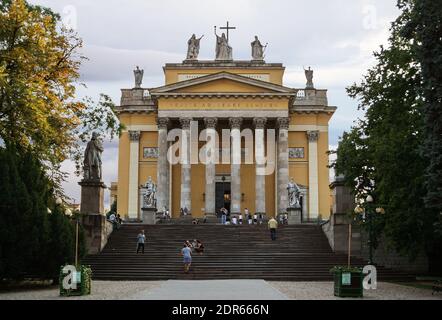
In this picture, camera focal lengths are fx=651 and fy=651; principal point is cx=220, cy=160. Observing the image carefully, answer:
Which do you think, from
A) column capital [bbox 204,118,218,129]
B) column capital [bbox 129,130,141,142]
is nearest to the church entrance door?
column capital [bbox 204,118,218,129]

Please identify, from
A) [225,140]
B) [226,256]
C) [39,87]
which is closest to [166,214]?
[225,140]

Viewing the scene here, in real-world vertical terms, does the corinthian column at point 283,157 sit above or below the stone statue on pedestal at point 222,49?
below

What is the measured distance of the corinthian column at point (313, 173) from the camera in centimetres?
5566

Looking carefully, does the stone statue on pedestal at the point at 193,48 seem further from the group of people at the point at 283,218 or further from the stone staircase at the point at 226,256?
the stone staircase at the point at 226,256

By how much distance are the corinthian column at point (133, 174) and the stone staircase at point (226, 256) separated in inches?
648

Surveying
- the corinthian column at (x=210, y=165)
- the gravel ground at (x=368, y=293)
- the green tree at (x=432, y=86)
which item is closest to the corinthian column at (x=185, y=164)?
the corinthian column at (x=210, y=165)

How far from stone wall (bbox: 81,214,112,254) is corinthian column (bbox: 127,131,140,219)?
70.8 feet

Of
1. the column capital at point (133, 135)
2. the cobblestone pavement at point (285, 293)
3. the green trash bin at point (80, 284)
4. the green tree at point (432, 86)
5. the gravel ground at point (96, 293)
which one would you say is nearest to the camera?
the green tree at point (432, 86)

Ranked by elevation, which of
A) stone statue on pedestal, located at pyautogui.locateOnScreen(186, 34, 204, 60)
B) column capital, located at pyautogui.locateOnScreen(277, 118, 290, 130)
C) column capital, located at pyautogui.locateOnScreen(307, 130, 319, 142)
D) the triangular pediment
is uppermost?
stone statue on pedestal, located at pyautogui.locateOnScreen(186, 34, 204, 60)

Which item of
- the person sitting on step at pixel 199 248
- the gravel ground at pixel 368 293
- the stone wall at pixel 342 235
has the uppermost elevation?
the stone wall at pixel 342 235

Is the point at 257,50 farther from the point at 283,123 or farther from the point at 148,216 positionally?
the point at 148,216

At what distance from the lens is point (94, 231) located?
3400 centimetres

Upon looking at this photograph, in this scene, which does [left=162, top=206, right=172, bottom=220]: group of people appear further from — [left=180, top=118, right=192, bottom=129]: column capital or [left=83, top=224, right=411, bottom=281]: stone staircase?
[left=83, top=224, right=411, bottom=281]: stone staircase

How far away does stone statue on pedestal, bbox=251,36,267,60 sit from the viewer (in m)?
58.8
